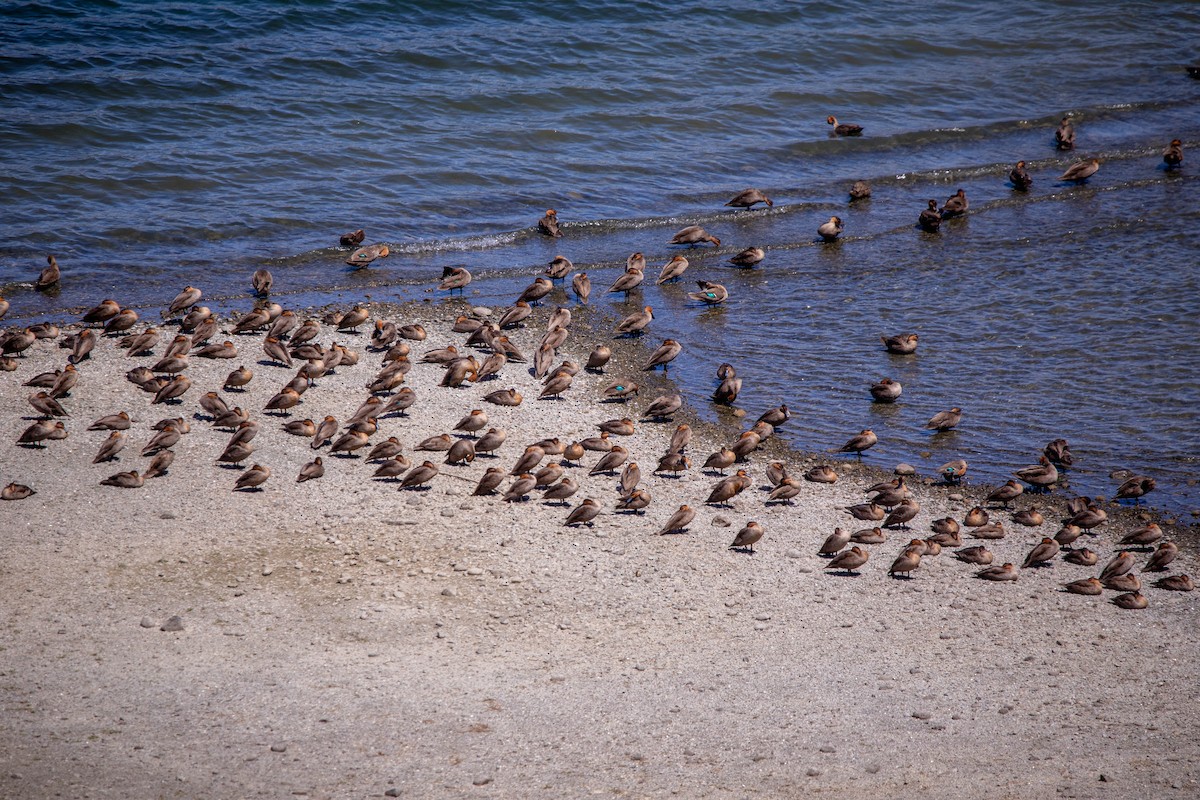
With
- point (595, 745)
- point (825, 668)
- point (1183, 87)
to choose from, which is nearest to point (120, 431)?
point (595, 745)

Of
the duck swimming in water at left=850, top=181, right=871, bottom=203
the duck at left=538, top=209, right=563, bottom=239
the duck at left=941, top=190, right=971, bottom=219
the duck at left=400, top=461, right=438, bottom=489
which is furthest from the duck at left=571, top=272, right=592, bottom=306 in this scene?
the duck at left=941, top=190, right=971, bottom=219

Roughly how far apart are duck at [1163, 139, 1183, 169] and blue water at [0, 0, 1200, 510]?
48 centimetres

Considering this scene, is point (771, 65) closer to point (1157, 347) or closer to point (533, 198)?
point (533, 198)

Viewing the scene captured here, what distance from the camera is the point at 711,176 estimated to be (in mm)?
23125

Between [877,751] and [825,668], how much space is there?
100 centimetres

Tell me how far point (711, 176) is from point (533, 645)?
1635 cm

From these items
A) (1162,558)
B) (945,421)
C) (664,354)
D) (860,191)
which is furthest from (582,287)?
(1162,558)

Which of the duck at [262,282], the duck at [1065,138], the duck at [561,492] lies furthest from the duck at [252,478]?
the duck at [1065,138]

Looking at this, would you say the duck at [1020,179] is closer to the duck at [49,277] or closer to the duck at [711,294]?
the duck at [711,294]

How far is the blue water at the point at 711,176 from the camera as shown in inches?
582

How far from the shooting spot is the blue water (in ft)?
48.5

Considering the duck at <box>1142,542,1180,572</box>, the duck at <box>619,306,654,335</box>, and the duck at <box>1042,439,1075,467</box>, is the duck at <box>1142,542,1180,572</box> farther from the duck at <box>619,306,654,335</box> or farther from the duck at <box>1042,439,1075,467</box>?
the duck at <box>619,306,654,335</box>

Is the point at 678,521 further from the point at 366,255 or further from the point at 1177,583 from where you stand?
the point at 366,255

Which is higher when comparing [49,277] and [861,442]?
[49,277]
